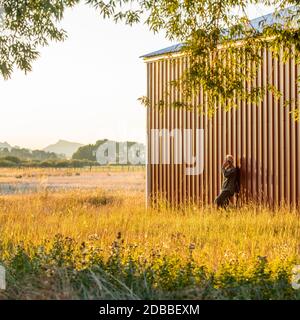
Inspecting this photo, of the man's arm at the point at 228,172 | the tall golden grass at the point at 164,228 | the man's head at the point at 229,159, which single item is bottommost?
the tall golden grass at the point at 164,228

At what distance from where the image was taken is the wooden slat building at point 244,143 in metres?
15.7

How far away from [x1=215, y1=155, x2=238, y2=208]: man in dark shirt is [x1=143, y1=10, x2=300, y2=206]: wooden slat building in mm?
272

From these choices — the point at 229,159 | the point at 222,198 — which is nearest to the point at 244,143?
the point at 229,159

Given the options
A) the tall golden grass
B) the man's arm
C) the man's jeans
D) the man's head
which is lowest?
the tall golden grass

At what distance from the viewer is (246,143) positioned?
1667cm

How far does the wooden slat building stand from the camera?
51.6 ft

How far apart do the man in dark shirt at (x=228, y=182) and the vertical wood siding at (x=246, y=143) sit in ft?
0.89

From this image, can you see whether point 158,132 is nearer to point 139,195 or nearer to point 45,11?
point 139,195

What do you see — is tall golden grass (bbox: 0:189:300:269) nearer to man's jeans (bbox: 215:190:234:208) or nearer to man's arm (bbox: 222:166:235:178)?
man's jeans (bbox: 215:190:234:208)

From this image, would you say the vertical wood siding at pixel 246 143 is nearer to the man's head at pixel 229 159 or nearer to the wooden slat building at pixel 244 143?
the wooden slat building at pixel 244 143

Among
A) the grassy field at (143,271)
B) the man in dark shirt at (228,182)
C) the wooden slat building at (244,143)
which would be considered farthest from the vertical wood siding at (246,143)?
the grassy field at (143,271)

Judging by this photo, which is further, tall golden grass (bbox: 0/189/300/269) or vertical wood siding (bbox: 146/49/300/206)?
vertical wood siding (bbox: 146/49/300/206)

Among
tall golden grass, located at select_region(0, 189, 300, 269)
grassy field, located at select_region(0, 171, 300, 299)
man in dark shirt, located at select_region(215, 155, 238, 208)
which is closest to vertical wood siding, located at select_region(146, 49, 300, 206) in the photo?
man in dark shirt, located at select_region(215, 155, 238, 208)

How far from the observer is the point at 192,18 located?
1157 cm
